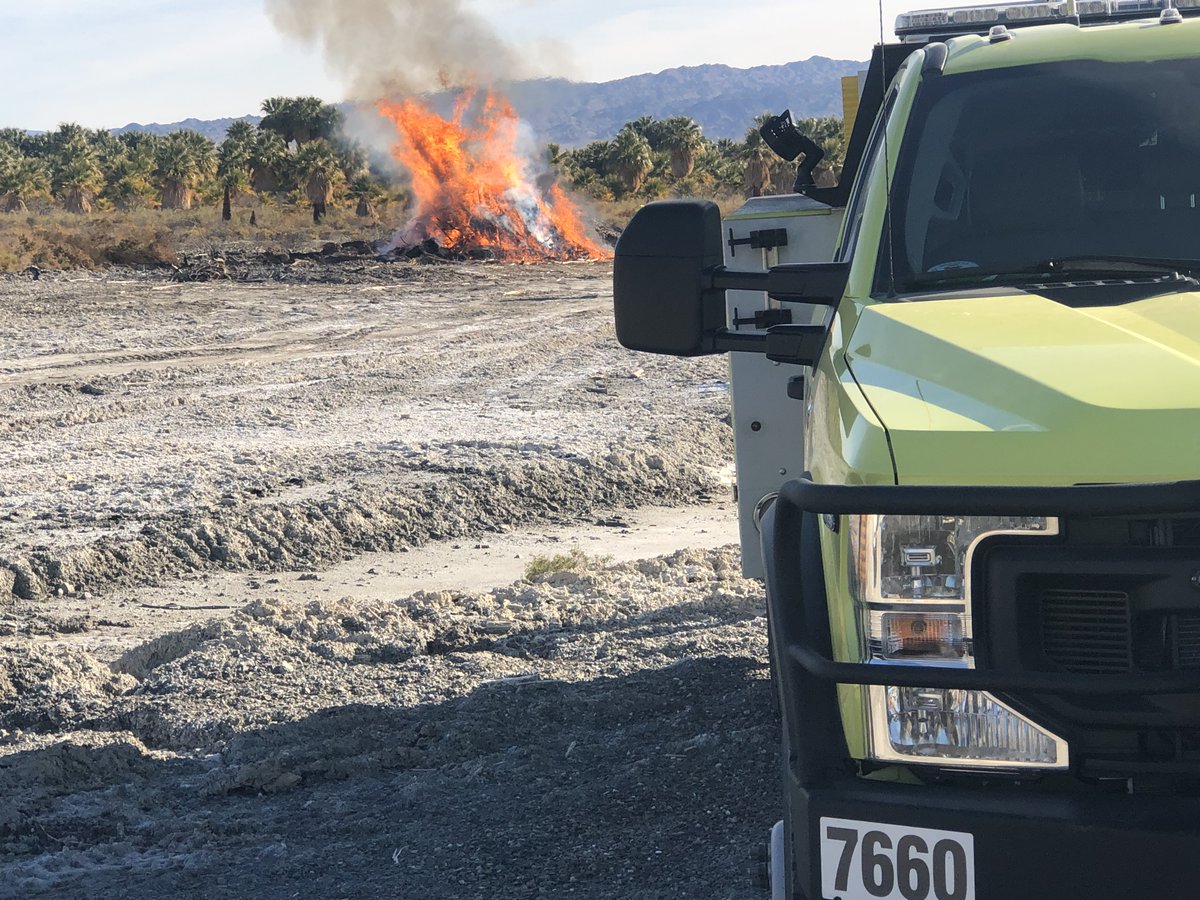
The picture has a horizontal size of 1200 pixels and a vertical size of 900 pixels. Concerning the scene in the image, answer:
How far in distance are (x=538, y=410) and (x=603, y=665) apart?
8.23m

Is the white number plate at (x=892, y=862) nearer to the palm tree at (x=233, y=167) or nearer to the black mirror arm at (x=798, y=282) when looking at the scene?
the black mirror arm at (x=798, y=282)

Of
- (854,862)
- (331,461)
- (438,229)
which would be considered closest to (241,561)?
(331,461)

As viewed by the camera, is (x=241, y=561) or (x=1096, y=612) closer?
(x=1096, y=612)

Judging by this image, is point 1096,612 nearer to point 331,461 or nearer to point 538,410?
point 331,461

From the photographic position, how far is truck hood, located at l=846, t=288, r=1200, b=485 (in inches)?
89.9

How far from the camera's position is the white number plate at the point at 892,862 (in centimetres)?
226

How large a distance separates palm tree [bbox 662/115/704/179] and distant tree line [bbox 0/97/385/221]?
1526cm

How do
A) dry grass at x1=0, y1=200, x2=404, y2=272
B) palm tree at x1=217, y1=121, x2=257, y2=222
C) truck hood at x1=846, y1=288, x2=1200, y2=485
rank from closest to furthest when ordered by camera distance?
truck hood at x1=846, y1=288, x2=1200, y2=485
dry grass at x1=0, y1=200, x2=404, y2=272
palm tree at x1=217, y1=121, x2=257, y2=222

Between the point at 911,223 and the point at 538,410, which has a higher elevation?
the point at 911,223

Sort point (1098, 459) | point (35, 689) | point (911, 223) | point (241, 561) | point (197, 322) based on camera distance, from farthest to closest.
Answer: point (197, 322) → point (241, 561) → point (35, 689) → point (911, 223) → point (1098, 459)

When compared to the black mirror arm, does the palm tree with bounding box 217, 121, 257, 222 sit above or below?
above

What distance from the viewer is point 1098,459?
2275mm

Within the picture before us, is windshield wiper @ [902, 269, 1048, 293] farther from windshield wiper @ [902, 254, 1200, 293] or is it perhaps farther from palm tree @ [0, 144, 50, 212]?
palm tree @ [0, 144, 50, 212]

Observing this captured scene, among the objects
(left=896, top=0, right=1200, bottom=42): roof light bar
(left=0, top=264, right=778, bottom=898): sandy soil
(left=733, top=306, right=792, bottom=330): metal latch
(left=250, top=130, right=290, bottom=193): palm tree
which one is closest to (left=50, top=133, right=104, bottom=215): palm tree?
(left=250, top=130, right=290, bottom=193): palm tree
